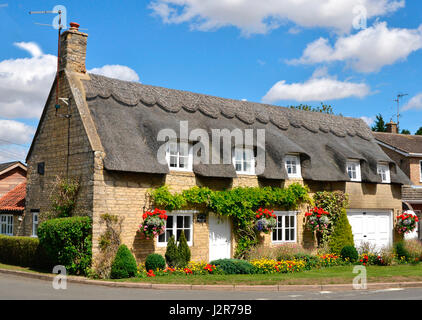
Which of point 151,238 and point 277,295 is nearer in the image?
point 277,295

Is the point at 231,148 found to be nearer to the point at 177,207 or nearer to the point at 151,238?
the point at 177,207

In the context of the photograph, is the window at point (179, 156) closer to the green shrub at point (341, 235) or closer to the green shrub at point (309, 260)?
the green shrub at point (309, 260)

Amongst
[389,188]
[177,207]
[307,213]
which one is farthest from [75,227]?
[389,188]

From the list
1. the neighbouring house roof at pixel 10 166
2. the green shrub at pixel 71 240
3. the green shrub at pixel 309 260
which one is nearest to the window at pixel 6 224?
the green shrub at pixel 71 240

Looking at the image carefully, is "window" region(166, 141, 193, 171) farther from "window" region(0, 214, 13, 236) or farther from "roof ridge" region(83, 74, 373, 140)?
"window" region(0, 214, 13, 236)

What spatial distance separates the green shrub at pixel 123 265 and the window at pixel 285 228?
763 centimetres

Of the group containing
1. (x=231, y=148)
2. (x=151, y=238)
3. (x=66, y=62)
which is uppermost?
(x=66, y=62)

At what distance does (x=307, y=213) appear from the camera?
72.1 ft

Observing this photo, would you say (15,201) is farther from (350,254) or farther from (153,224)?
(350,254)

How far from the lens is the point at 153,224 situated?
1691 cm

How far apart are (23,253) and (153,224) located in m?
6.29

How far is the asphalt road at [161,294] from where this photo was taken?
12211mm

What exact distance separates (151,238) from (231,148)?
5.24 m

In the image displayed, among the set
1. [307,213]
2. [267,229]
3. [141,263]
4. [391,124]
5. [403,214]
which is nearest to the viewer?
[141,263]
